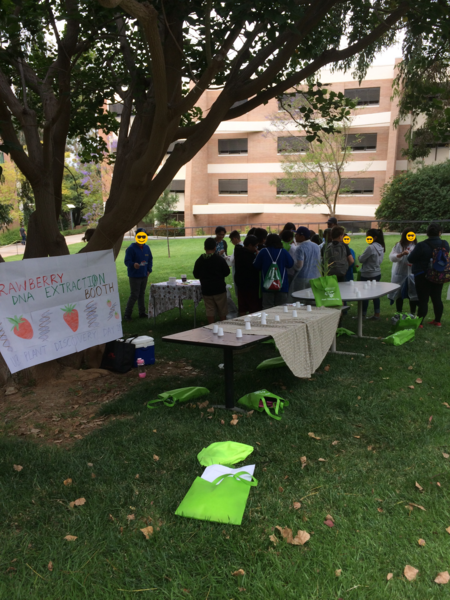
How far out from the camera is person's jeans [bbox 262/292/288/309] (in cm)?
802

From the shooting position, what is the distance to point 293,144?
36688 mm

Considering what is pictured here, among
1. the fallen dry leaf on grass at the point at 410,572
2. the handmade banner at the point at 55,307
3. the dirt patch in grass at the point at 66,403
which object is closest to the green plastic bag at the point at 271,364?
the dirt patch in grass at the point at 66,403

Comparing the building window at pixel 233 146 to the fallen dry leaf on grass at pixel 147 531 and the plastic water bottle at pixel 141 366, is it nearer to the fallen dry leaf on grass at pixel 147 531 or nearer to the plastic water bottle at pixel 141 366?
the plastic water bottle at pixel 141 366

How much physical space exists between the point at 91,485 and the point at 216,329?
213cm

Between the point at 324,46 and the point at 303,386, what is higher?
the point at 324,46

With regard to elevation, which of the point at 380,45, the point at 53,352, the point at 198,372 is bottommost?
the point at 198,372

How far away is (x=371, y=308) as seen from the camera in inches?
424

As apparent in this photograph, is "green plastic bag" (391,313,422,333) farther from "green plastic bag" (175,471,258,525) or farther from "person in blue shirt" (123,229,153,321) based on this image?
"green plastic bag" (175,471,258,525)

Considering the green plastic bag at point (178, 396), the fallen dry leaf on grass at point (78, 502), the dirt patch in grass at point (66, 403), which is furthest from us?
the green plastic bag at point (178, 396)

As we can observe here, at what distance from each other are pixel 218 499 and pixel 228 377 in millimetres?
1850

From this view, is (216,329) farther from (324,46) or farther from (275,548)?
(324,46)

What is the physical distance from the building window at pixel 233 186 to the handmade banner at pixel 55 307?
121 feet

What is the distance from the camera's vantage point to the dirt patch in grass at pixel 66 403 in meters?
5.05

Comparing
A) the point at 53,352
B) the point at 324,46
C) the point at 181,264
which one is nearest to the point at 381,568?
the point at 53,352
